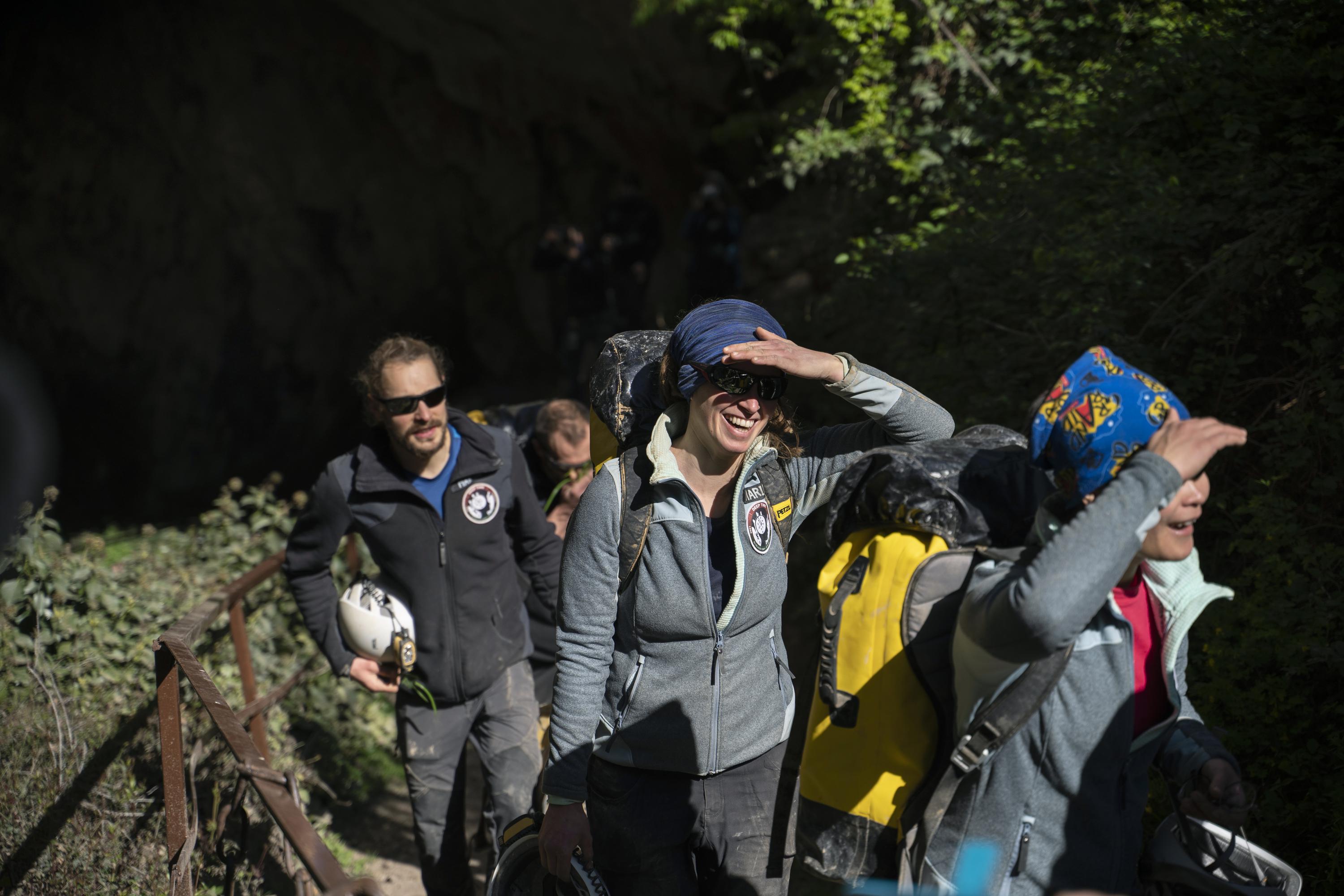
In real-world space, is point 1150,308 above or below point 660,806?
above

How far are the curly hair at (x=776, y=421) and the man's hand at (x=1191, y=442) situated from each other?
0.85 metres

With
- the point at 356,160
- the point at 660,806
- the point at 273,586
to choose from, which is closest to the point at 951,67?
the point at 273,586

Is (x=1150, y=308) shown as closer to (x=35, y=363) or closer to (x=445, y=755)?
(x=445, y=755)

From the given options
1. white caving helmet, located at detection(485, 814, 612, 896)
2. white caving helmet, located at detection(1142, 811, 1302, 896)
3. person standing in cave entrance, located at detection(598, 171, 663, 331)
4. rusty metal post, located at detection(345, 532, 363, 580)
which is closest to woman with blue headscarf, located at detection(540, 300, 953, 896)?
white caving helmet, located at detection(485, 814, 612, 896)

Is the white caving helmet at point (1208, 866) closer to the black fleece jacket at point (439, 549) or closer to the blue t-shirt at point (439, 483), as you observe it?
the black fleece jacket at point (439, 549)

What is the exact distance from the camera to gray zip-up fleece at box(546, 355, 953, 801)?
2.07 metres

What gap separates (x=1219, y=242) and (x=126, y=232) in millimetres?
12393

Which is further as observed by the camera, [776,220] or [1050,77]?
[776,220]

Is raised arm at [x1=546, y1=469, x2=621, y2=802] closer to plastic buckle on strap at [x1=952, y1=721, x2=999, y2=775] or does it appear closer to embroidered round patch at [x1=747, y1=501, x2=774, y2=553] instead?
embroidered round patch at [x1=747, y1=501, x2=774, y2=553]

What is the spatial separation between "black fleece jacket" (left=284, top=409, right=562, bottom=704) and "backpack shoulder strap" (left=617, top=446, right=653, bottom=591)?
114cm

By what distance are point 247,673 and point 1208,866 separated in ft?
12.1

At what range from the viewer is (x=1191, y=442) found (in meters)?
1.44

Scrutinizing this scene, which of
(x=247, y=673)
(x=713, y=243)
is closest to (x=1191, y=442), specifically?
(x=247, y=673)

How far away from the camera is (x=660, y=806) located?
2154 millimetres
